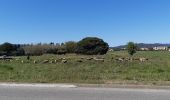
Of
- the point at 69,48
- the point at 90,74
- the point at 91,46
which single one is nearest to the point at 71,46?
the point at 69,48

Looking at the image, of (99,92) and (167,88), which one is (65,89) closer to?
(99,92)

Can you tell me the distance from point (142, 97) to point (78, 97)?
4.92ft

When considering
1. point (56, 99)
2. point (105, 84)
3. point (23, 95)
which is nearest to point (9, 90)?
point (23, 95)

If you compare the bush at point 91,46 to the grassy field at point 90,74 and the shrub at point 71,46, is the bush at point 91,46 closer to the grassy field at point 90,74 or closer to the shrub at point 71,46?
the shrub at point 71,46

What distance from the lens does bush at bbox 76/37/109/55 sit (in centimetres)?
8175

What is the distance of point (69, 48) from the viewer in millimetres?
87000

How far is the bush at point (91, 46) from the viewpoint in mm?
81750

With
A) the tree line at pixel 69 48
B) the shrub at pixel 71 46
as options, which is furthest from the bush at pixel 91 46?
the shrub at pixel 71 46

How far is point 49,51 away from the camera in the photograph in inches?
3487

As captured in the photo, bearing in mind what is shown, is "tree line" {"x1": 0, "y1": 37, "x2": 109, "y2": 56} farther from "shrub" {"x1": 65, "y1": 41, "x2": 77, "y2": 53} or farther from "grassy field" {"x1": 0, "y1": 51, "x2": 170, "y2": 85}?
"grassy field" {"x1": 0, "y1": 51, "x2": 170, "y2": 85}

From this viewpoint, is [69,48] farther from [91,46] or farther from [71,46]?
[91,46]

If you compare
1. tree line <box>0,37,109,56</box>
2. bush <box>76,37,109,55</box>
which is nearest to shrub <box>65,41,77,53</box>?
tree line <box>0,37,109,56</box>

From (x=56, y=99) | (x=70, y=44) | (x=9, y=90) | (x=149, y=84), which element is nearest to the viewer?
(x=56, y=99)

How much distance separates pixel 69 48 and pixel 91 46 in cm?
725
